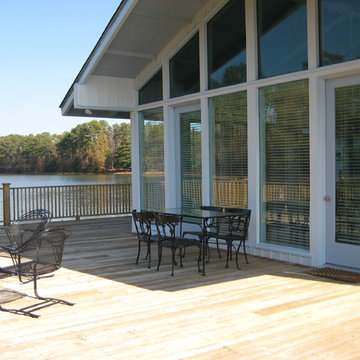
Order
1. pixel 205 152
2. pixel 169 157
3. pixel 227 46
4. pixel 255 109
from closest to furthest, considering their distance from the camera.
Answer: pixel 255 109
pixel 227 46
pixel 205 152
pixel 169 157

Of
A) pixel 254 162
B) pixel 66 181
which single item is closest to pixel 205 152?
pixel 254 162

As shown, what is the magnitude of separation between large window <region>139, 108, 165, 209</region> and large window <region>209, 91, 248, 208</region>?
1381 mm

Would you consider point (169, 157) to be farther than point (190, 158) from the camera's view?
Yes

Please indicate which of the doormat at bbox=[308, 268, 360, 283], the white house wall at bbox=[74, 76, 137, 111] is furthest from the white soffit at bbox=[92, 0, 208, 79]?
the doormat at bbox=[308, 268, 360, 283]

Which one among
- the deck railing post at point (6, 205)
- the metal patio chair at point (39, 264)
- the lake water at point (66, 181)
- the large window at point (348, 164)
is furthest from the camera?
the lake water at point (66, 181)

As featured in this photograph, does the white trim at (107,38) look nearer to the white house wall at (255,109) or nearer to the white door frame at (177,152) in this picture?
the white house wall at (255,109)

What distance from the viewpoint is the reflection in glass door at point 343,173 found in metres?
5.44

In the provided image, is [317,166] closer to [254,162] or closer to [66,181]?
[254,162]

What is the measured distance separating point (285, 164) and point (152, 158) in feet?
10.3

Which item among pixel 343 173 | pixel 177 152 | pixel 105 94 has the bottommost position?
pixel 343 173

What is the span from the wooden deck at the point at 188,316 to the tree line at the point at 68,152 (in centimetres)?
2394

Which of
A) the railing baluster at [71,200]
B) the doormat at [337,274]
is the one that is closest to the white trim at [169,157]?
the doormat at [337,274]

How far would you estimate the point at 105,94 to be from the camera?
8555 mm

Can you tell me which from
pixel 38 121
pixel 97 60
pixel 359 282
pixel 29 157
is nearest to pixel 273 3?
pixel 97 60
